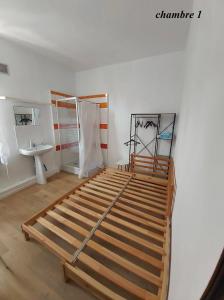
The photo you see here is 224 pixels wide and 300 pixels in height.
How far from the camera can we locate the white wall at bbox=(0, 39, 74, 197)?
2399 mm

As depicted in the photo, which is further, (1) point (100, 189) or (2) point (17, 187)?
(2) point (17, 187)

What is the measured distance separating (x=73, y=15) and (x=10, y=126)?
2053 mm

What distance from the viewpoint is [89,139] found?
3.33m

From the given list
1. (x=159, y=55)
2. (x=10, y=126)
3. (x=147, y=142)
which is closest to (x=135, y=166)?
(x=147, y=142)

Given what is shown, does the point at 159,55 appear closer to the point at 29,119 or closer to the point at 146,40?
the point at 146,40

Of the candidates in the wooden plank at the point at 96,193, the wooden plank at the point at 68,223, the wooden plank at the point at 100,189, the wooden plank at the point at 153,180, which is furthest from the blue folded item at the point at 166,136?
the wooden plank at the point at 68,223

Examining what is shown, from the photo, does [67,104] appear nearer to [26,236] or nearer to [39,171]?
[39,171]

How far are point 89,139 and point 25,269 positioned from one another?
8.14ft

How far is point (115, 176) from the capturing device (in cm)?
285

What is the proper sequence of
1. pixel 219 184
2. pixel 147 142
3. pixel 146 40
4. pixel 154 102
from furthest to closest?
pixel 147 142 < pixel 154 102 < pixel 146 40 < pixel 219 184

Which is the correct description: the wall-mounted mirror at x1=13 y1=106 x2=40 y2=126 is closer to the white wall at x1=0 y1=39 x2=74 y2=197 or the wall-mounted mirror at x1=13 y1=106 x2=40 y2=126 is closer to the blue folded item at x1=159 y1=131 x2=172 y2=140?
the white wall at x1=0 y1=39 x2=74 y2=197

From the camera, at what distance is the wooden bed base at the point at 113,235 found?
112cm

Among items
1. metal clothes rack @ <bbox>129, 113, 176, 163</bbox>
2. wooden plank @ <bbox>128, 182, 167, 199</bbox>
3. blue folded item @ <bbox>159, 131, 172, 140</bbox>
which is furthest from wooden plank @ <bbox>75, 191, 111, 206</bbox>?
blue folded item @ <bbox>159, 131, 172, 140</bbox>

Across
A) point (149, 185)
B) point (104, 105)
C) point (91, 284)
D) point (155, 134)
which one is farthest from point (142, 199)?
point (104, 105)
